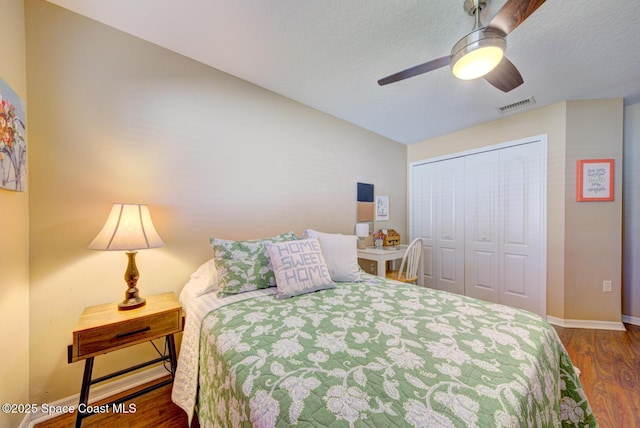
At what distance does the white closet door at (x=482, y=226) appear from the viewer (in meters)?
2.98

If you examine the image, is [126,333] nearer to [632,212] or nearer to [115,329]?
[115,329]

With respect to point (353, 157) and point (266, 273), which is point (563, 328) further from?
point (266, 273)

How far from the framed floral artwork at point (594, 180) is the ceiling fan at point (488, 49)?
178 centimetres

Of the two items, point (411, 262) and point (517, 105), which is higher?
point (517, 105)

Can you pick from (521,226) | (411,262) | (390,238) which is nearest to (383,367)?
(411,262)

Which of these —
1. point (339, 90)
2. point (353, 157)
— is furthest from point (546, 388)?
point (353, 157)

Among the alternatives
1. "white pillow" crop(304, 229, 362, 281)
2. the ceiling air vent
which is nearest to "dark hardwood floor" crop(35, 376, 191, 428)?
"white pillow" crop(304, 229, 362, 281)

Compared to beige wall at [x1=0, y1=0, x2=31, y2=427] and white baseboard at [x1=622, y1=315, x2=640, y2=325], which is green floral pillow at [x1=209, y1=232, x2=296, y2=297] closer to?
beige wall at [x1=0, y1=0, x2=31, y2=427]

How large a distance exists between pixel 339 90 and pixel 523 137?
2247 millimetres

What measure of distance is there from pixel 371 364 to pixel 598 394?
6.23 feet

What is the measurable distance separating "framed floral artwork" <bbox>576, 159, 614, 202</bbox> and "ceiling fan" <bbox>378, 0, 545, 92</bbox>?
1775 mm

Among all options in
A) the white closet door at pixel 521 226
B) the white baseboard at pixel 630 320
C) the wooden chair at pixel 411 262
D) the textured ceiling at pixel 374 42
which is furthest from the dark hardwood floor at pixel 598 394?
the textured ceiling at pixel 374 42

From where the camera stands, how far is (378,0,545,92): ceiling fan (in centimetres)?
106

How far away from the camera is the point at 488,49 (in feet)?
4.01
